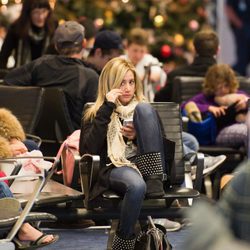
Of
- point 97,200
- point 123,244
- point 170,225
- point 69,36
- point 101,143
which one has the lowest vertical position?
point 170,225

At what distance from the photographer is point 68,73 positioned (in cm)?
987

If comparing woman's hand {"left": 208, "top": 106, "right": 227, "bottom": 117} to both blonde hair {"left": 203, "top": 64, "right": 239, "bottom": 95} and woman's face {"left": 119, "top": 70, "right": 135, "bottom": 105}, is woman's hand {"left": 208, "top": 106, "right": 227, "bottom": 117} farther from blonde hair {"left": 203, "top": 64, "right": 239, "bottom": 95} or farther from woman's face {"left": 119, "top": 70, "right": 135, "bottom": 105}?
woman's face {"left": 119, "top": 70, "right": 135, "bottom": 105}

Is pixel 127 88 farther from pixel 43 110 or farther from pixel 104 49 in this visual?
pixel 104 49

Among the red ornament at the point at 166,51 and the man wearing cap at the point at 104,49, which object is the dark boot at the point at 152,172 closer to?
the man wearing cap at the point at 104,49

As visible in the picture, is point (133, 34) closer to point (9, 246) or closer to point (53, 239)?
point (53, 239)

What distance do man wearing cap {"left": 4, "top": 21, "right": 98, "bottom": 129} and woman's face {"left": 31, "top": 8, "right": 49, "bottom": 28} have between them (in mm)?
1553

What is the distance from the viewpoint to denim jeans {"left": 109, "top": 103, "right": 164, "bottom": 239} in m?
7.99

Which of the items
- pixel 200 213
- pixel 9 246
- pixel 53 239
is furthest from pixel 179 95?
pixel 200 213

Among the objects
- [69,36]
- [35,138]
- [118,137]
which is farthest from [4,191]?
[69,36]

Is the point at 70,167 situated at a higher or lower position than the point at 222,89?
lower

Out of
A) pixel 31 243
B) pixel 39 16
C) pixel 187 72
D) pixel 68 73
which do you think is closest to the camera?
pixel 31 243

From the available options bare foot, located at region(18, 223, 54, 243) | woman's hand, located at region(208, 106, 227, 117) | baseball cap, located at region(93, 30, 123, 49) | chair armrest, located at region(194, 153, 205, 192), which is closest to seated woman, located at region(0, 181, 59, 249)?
bare foot, located at region(18, 223, 54, 243)

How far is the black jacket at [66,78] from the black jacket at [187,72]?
1.95 metres

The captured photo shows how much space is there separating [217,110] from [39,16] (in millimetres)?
2055
